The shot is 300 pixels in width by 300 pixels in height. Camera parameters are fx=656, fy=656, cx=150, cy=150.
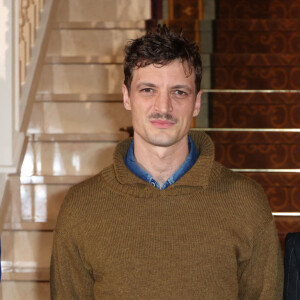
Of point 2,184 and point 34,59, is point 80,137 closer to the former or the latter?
point 34,59

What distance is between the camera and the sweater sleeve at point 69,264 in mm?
1676

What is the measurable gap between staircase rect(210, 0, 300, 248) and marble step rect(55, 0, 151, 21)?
0.59m

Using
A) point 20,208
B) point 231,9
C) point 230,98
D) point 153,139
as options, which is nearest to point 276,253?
point 153,139

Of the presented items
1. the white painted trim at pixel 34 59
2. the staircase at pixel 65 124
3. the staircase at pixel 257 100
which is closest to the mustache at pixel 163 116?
the white painted trim at pixel 34 59

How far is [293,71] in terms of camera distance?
3.38 metres

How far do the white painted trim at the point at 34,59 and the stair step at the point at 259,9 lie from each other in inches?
41.7

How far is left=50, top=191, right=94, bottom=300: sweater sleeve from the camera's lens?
1676mm

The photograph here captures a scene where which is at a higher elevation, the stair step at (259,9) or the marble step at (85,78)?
the stair step at (259,9)

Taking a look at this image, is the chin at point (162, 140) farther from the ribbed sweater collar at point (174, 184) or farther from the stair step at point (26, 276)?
the stair step at point (26, 276)

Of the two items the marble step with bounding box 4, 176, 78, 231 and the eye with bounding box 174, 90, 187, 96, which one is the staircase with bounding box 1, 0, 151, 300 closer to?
the marble step with bounding box 4, 176, 78, 231

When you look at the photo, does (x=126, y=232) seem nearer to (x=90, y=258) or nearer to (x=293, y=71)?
(x=90, y=258)

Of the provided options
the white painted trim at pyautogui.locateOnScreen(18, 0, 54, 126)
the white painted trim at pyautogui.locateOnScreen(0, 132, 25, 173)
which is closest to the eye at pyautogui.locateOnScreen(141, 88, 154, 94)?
the white painted trim at pyautogui.locateOnScreen(0, 132, 25, 173)

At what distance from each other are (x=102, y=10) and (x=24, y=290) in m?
1.89

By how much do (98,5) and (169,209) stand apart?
8.19 ft
